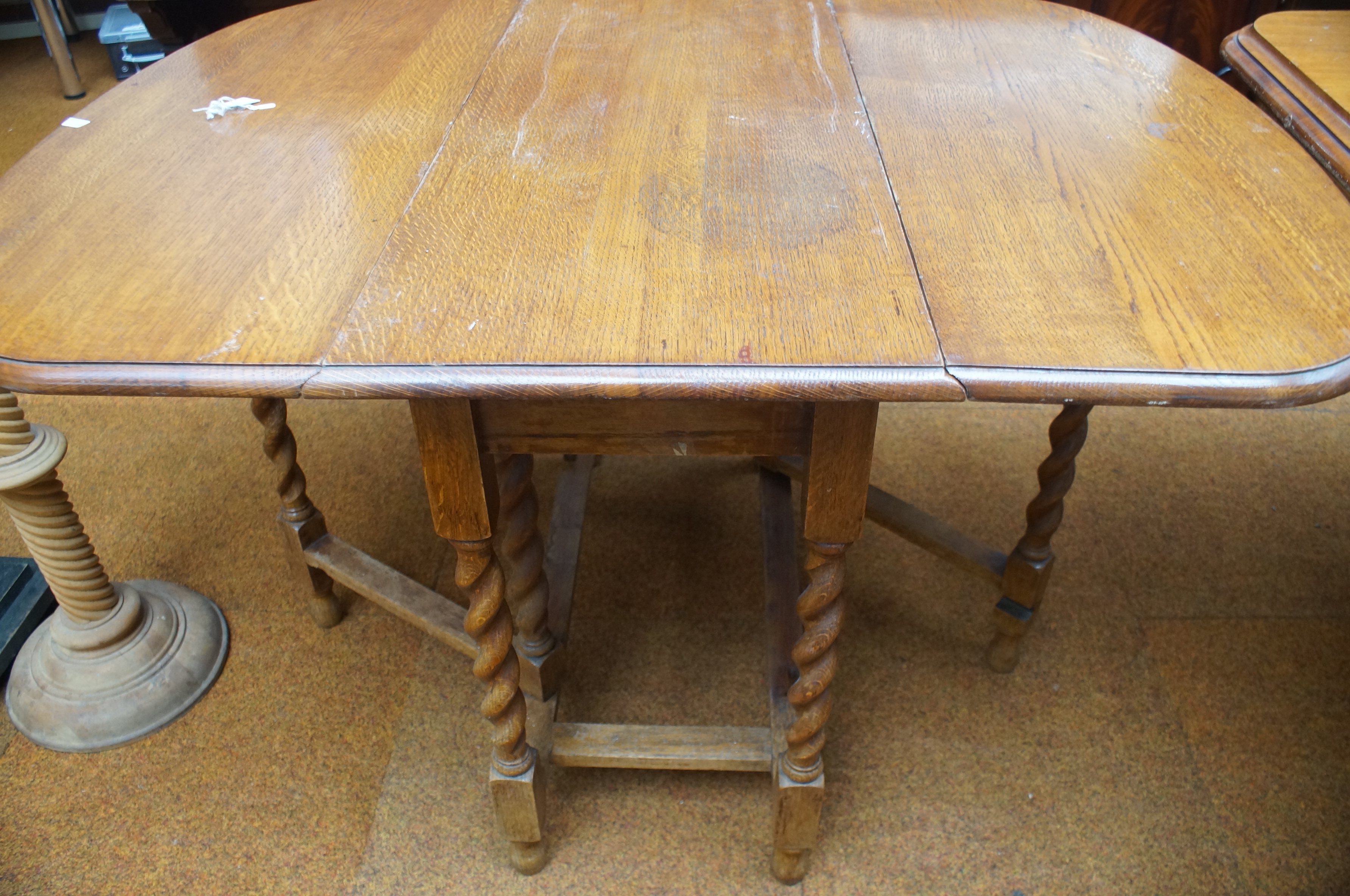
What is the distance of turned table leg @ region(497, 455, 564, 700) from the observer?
1.25 m

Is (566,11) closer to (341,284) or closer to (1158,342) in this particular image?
(341,284)

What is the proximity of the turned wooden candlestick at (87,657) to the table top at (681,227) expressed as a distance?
65 centimetres

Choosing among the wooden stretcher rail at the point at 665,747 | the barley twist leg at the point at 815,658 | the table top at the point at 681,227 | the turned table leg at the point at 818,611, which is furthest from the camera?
the wooden stretcher rail at the point at 665,747

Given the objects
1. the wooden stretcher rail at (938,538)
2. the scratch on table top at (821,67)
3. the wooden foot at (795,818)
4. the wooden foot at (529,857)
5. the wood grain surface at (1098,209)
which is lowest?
the wooden foot at (529,857)

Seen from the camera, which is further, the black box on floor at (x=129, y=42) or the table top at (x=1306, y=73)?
the black box on floor at (x=129, y=42)

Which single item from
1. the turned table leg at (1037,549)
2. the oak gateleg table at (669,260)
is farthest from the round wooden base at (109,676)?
the turned table leg at (1037,549)

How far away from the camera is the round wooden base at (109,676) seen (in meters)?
1.50

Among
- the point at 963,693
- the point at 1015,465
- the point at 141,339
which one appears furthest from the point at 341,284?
the point at 1015,465

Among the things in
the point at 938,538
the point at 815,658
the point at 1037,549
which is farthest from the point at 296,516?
the point at 1037,549

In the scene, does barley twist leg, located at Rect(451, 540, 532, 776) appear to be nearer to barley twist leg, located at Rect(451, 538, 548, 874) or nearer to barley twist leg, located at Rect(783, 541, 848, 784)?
barley twist leg, located at Rect(451, 538, 548, 874)

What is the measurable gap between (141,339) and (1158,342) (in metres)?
0.87

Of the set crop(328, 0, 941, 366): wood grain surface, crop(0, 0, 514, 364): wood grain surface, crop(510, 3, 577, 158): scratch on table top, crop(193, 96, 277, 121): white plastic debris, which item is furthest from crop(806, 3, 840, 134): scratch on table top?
crop(193, 96, 277, 121): white plastic debris

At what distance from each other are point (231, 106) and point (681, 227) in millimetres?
705

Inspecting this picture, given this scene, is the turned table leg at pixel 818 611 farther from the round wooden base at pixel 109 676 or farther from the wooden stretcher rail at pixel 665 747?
the round wooden base at pixel 109 676
